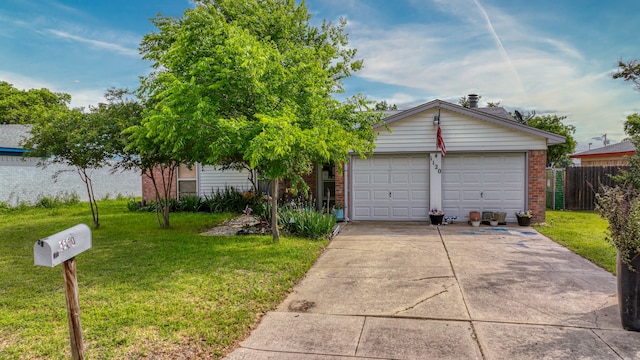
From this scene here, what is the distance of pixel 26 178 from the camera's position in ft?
53.4

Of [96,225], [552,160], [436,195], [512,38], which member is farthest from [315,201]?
[552,160]

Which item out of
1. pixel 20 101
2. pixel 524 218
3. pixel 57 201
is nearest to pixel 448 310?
pixel 524 218

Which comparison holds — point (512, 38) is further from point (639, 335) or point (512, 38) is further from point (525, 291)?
point (639, 335)

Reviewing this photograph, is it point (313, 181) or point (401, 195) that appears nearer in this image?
point (401, 195)

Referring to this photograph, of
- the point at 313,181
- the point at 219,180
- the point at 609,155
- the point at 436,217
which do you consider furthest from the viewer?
the point at 609,155

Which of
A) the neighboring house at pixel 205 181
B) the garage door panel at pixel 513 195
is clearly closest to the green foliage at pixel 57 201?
the neighboring house at pixel 205 181

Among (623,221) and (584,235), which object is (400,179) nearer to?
(584,235)

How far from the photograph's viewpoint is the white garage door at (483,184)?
11352mm

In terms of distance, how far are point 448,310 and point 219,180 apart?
12.0 meters

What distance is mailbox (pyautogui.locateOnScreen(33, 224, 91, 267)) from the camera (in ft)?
8.02

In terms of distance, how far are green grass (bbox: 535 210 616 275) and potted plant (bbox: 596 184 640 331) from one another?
2.02m

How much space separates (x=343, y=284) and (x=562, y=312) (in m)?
2.78

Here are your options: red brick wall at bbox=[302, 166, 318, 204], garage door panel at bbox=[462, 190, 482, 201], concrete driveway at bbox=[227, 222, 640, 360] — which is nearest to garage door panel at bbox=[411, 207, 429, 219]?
garage door panel at bbox=[462, 190, 482, 201]

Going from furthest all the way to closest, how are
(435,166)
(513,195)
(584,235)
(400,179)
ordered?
(400,179) → (435,166) → (513,195) → (584,235)
